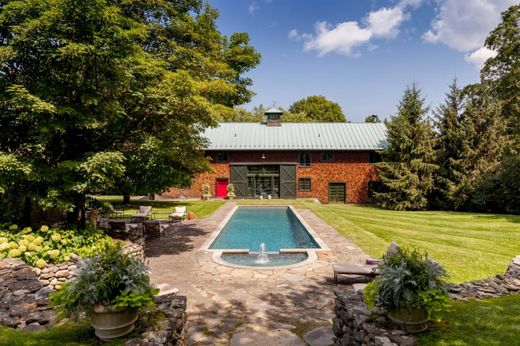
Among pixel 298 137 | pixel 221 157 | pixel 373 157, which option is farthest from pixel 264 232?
pixel 373 157

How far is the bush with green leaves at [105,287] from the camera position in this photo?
152 inches

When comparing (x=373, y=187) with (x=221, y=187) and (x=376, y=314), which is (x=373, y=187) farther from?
(x=376, y=314)

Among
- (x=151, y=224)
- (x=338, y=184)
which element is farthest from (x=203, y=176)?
(x=151, y=224)

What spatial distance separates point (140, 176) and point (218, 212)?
10.3 metres

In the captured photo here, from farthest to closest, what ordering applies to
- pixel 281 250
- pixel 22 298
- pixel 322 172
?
1. pixel 322 172
2. pixel 281 250
3. pixel 22 298

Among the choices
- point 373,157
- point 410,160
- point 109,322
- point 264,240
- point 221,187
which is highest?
point 373,157

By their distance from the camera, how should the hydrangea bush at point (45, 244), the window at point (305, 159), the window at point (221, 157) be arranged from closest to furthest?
the hydrangea bush at point (45, 244) < the window at point (305, 159) < the window at point (221, 157)

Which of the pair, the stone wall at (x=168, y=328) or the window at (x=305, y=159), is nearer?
the stone wall at (x=168, y=328)

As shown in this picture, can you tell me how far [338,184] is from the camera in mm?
28219

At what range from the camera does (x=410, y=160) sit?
79.0 feet

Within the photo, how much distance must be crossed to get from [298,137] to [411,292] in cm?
2551

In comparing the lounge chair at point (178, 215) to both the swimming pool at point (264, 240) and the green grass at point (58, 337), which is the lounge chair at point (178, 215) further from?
the green grass at point (58, 337)

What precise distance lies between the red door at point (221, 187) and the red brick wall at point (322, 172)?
396 millimetres

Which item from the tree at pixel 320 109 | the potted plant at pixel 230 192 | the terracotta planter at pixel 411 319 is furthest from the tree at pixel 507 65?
the tree at pixel 320 109
